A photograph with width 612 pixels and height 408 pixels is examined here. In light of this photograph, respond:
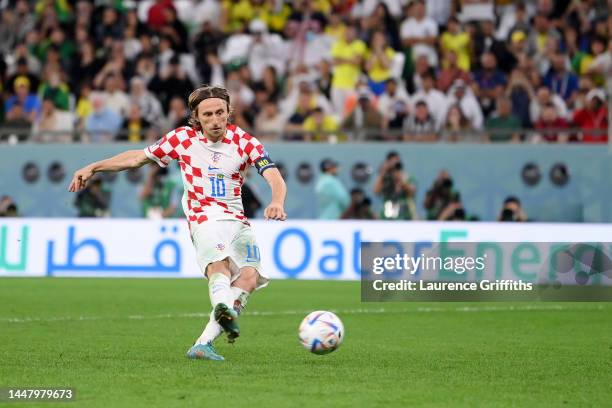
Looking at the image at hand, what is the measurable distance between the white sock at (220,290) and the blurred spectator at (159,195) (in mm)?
11974

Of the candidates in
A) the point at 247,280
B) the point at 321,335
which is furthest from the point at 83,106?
the point at 321,335

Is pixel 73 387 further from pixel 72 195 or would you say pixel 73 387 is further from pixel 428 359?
pixel 72 195

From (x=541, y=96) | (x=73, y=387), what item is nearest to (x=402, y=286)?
(x=541, y=96)

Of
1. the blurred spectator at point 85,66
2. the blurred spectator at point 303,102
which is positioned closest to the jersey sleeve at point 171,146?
the blurred spectator at point 303,102

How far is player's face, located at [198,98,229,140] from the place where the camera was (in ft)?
31.7

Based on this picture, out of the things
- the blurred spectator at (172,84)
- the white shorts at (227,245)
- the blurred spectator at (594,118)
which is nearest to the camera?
the white shorts at (227,245)

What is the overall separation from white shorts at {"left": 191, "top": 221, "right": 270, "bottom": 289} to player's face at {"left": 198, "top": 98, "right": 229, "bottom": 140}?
675 millimetres

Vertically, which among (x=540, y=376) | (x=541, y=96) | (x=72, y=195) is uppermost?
(x=541, y=96)

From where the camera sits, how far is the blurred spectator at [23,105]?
22672 millimetres

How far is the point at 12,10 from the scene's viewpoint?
24500mm

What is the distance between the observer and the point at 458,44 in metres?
22.1

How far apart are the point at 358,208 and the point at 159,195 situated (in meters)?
3.32

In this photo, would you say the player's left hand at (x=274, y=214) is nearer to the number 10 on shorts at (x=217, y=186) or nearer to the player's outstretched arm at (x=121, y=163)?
the number 10 on shorts at (x=217, y=186)

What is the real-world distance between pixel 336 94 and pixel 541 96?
3.35 meters
